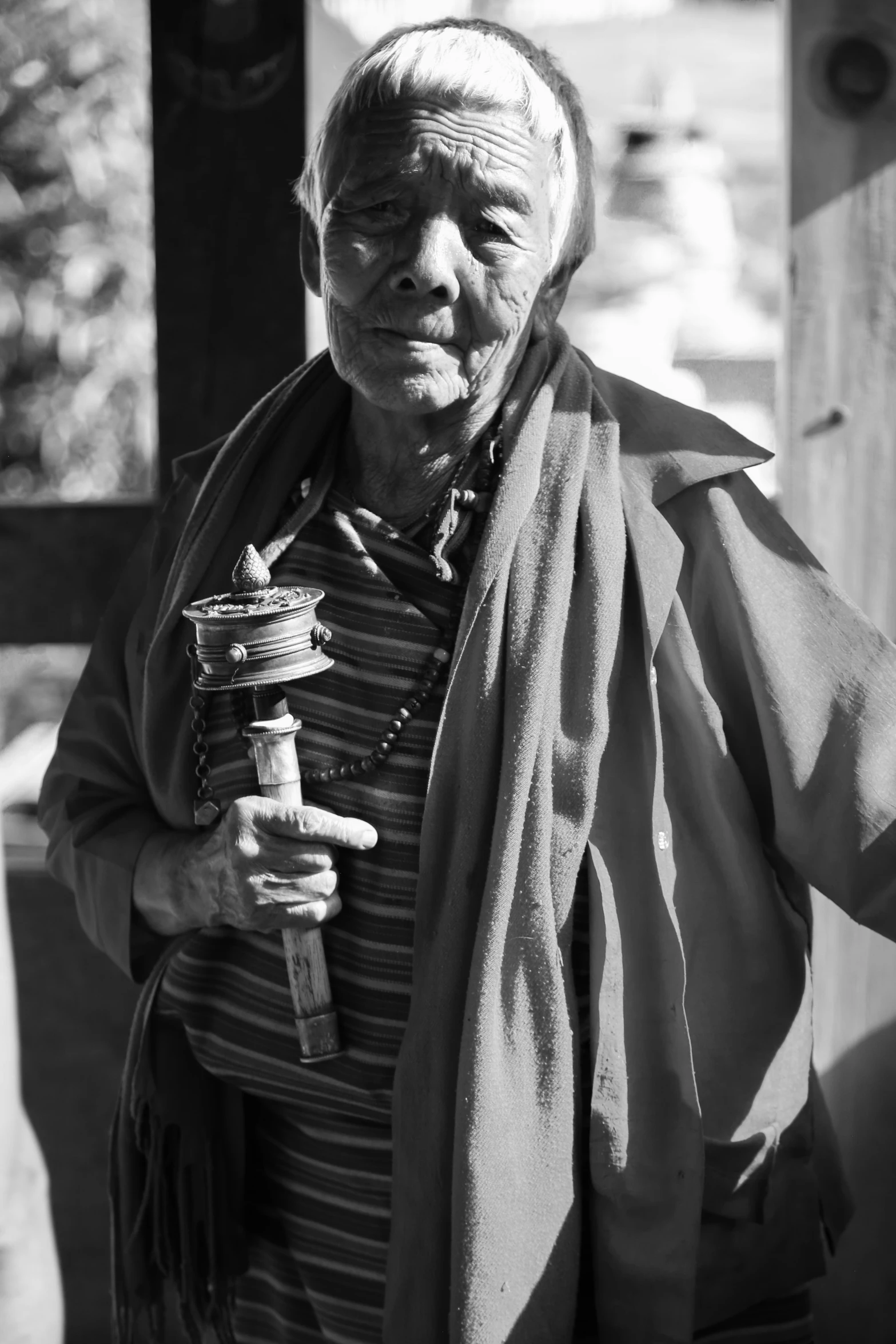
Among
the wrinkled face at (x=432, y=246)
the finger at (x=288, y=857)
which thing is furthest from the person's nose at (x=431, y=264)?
the finger at (x=288, y=857)

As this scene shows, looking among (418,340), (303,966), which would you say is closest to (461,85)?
(418,340)

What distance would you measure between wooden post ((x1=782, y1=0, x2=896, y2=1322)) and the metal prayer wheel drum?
39.3 inches

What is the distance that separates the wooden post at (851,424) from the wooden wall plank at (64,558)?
1.17 meters

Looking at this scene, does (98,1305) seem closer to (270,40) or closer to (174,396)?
(174,396)

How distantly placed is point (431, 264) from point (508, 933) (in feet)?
2.47

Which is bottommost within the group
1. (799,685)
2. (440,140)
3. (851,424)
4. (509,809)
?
(509,809)

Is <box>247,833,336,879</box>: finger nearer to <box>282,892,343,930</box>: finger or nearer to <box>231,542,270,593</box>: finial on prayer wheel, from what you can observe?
<box>282,892,343,930</box>: finger

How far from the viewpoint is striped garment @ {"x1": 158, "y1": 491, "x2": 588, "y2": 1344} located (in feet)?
5.10

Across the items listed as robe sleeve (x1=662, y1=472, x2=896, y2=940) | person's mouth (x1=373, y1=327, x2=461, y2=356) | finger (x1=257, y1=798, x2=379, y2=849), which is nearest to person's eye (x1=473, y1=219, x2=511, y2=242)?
person's mouth (x1=373, y1=327, x2=461, y2=356)

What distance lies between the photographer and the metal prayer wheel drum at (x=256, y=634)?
1.44 metres

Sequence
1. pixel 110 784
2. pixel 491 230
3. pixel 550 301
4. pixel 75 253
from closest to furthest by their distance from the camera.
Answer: pixel 491 230
pixel 550 301
pixel 110 784
pixel 75 253

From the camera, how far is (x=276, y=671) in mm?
1446

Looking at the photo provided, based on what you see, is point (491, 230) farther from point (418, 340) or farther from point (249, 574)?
point (249, 574)

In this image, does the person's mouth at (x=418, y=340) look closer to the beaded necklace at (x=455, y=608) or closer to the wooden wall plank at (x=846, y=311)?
the beaded necklace at (x=455, y=608)
